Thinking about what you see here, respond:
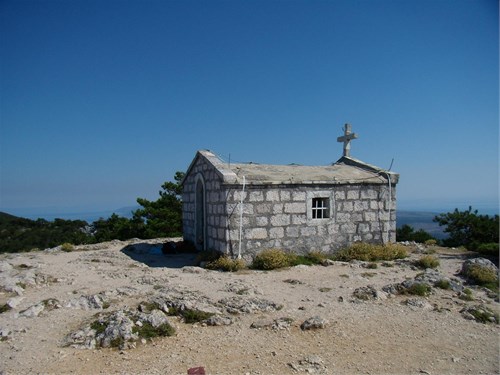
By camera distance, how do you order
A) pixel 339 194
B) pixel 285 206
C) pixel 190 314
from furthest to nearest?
pixel 339 194, pixel 285 206, pixel 190 314

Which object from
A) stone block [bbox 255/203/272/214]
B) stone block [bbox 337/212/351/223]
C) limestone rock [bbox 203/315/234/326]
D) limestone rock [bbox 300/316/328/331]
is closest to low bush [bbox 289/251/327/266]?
stone block [bbox 337/212/351/223]

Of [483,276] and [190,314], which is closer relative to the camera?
[190,314]

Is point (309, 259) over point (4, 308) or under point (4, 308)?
over

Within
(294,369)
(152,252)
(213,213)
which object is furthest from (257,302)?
(152,252)

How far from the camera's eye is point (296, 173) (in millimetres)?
14555

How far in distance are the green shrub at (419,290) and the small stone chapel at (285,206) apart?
4894 mm

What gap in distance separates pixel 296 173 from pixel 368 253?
13.2 feet

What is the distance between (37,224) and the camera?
101ft

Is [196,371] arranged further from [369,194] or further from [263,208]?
[369,194]

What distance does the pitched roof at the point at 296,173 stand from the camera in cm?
1295

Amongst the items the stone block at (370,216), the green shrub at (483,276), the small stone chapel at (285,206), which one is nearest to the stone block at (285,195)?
the small stone chapel at (285,206)

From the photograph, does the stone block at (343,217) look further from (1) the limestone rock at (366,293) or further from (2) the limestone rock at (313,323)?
(2) the limestone rock at (313,323)

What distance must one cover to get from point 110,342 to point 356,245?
33.1 feet

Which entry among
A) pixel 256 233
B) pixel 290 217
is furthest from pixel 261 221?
pixel 290 217
